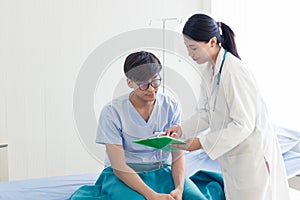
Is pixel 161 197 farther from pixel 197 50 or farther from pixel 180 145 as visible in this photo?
pixel 197 50

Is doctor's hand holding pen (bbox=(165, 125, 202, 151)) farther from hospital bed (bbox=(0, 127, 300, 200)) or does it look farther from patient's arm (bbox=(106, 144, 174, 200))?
hospital bed (bbox=(0, 127, 300, 200))

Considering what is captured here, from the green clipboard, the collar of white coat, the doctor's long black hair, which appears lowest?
the green clipboard

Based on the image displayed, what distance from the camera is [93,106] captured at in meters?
1.40

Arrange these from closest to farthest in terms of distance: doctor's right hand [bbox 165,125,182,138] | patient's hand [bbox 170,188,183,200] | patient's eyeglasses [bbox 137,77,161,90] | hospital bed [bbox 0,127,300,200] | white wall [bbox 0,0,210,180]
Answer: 1. patient's eyeglasses [bbox 137,77,161,90]
2. doctor's right hand [bbox 165,125,182,138]
3. patient's hand [bbox 170,188,183,200]
4. hospital bed [bbox 0,127,300,200]
5. white wall [bbox 0,0,210,180]

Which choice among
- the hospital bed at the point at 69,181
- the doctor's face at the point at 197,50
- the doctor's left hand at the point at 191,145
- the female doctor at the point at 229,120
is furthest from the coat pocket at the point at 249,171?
the hospital bed at the point at 69,181

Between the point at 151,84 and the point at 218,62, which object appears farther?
the point at 218,62

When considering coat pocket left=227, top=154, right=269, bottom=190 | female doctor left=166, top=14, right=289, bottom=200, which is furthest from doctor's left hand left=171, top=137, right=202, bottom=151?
coat pocket left=227, top=154, right=269, bottom=190

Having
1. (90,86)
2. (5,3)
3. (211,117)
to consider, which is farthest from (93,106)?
(5,3)

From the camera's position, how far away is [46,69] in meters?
2.62

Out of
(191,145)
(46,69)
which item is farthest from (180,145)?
(46,69)

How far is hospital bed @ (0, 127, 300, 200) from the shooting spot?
1.81 meters

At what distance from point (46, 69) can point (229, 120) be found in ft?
4.74

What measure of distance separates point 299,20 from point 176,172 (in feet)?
4.19

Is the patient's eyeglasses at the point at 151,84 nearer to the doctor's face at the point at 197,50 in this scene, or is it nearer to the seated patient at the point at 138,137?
the seated patient at the point at 138,137
